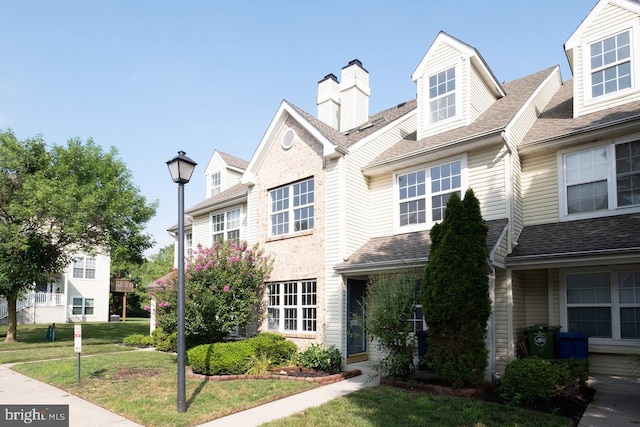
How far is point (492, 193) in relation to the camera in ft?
37.9

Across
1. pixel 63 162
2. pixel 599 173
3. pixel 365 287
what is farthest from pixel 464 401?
pixel 63 162

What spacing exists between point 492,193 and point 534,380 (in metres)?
4.94

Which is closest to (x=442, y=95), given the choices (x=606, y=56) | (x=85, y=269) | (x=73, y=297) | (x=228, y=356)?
(x=606, y=56)

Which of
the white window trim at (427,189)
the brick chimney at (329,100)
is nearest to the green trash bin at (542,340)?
the white window trim at (427,189)

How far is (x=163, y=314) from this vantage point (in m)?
14.3

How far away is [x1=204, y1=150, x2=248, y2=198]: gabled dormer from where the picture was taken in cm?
2264

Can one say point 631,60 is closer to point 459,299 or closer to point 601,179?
point 601,179

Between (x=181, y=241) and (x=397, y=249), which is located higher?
(x=181, y=241)

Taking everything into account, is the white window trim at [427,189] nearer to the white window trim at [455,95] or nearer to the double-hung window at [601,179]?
the white window trim at [455,95]

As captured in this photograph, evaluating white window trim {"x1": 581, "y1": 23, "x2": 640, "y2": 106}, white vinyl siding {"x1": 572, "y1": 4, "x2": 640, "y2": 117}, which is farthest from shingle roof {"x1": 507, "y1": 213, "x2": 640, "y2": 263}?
white window trim {"x1": 581, "y1": 23, "x2": 640, "y2": 106}

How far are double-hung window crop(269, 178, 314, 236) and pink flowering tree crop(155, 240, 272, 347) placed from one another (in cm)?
126

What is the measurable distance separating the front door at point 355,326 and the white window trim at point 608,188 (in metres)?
5.74

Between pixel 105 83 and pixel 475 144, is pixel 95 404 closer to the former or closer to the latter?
pixel 105 83

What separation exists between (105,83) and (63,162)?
967cm
